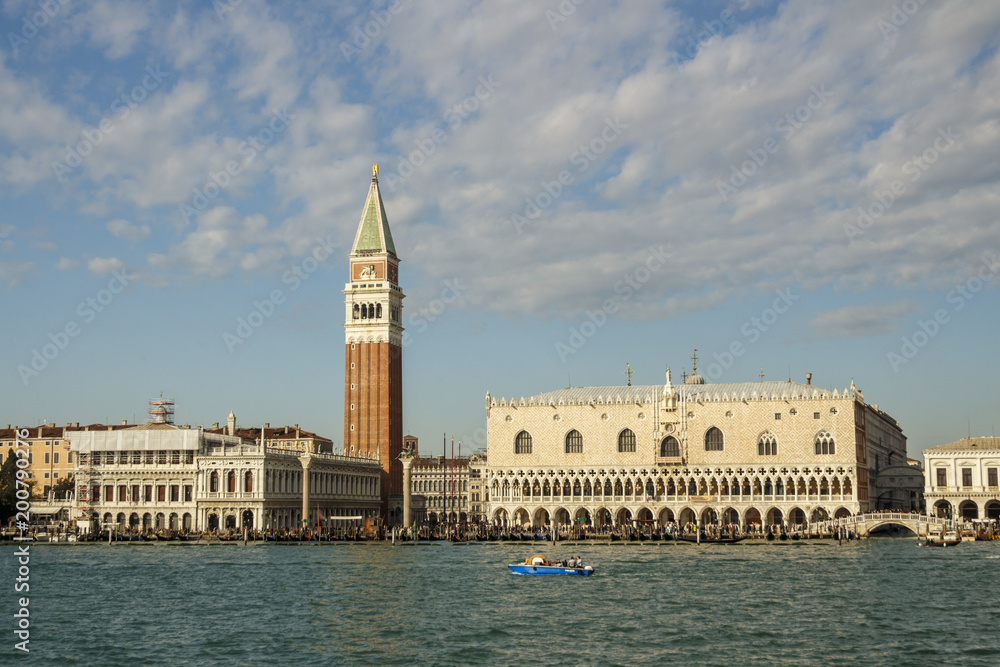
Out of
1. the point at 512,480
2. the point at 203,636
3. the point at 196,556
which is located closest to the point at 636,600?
the point at 203,636

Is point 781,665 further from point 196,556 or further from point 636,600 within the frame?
point 196,556

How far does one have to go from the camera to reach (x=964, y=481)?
93.5m

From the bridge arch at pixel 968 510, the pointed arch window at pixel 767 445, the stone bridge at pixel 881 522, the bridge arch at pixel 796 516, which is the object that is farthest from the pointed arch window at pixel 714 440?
the bridge arch at pixel 968 510

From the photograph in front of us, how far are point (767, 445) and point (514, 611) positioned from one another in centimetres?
5476

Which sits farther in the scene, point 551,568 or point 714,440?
point 714,440

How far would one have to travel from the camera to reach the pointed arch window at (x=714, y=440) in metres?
94.1

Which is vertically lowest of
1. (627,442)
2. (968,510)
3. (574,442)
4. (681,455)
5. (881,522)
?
(881,522)

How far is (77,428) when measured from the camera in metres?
118

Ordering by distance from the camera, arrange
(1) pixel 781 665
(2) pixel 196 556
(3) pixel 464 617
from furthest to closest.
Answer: (2) pixel 196 556
(3) pixel 464 617
(1) pixel 781 665

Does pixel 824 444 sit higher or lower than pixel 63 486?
higher

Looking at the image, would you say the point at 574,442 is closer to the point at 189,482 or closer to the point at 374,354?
the point at 374,354

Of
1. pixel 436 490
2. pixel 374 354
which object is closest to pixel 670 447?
pixel 374 354

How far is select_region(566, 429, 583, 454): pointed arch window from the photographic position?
97.7 m

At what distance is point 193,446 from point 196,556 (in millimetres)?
28126
